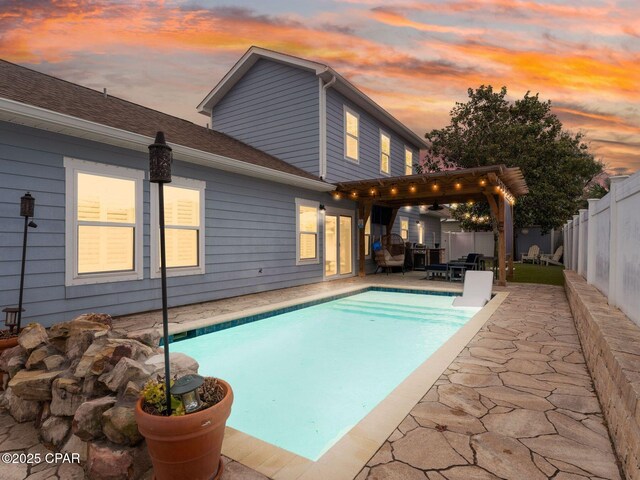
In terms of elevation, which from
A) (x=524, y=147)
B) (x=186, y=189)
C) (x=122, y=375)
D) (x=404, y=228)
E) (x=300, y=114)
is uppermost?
(x=524, y=147)

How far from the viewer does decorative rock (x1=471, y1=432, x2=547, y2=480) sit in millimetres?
1963

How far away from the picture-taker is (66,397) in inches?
100

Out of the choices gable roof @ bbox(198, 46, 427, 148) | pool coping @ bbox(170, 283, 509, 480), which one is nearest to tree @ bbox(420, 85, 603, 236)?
gable roof @ bbox(198, 46, 427, 148)

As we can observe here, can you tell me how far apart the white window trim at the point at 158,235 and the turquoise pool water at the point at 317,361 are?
1.85 m

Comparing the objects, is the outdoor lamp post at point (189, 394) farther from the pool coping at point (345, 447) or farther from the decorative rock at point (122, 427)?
the pool coping at point (345, 447)

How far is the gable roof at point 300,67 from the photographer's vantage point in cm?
1019

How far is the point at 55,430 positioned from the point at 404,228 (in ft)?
49.6

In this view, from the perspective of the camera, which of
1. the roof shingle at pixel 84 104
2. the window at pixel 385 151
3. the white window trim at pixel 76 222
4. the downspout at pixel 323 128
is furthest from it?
the window at pixel 385 151

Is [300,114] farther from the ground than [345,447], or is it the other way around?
[300,114]

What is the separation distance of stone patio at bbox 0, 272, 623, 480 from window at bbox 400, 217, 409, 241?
11.8m

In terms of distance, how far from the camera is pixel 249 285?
844 centimetres

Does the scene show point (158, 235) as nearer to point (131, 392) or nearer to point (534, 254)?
point (131, 392)

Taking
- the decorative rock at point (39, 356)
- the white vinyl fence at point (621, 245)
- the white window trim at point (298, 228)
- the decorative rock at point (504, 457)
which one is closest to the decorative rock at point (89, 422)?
the decorative rock at point (39, 356)

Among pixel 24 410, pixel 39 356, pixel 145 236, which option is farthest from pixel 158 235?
pixel 24 410
